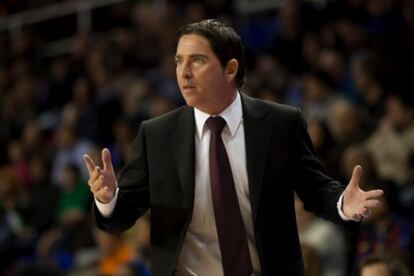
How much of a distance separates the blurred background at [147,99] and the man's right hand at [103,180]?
86.9 inches

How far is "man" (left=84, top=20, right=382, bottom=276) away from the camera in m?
3.52

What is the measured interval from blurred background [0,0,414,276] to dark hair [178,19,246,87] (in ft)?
6.88

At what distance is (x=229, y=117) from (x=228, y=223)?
40 cm

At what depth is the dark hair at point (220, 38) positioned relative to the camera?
140 inches

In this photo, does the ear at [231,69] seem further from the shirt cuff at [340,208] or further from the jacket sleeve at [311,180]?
the shirt cuff at [340,208]

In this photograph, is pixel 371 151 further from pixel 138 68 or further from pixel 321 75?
pixel 138 68

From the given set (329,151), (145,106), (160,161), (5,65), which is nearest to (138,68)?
(145,106)

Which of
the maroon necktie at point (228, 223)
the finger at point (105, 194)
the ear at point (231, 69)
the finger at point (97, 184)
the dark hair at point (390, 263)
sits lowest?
the dark hair at point (390, 263)

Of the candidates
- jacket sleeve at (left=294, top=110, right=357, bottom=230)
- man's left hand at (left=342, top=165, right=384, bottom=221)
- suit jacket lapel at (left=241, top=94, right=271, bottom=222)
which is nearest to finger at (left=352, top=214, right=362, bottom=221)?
man's left hand at (left=342, top=165, right=384, bottom=221)

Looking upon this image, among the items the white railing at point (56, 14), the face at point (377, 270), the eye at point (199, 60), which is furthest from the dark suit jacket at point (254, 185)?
the white railing at point (56, 14)

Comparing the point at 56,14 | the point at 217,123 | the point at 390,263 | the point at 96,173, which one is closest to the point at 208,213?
the point at 217,123

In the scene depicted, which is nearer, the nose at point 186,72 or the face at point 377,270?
the nose at point 186,72

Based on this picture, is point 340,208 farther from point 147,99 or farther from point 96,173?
point 147,99

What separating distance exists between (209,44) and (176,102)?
6149 mm
